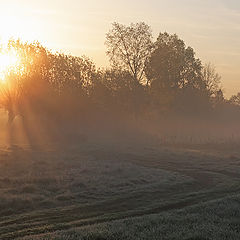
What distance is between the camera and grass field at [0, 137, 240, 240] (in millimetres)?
18109

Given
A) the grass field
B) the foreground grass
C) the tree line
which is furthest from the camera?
the tree line

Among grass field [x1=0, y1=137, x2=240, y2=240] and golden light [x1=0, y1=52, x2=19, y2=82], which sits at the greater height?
golden light [x1=0, y1=52, x2=19, y2=82]

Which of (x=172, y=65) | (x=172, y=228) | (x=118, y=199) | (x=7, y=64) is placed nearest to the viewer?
(x=172, y=228)

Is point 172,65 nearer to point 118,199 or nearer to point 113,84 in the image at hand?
point 113,84

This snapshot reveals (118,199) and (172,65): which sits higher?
(172,65)

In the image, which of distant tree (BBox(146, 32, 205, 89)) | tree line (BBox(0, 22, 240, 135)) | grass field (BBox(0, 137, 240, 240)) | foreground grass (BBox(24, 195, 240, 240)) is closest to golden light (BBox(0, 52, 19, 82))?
tree line (BBox(0, 22, 240, 135))

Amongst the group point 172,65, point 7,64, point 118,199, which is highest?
point 7,64

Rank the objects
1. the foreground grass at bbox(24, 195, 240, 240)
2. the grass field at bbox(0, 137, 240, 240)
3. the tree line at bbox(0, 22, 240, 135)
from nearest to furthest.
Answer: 1. the foreground grass at bbox(24, 195, 240, 240)
2. the grass field at bbox(0, 137, 240, 240)
3. the tree line at bbox(0, 22, 240, 135)

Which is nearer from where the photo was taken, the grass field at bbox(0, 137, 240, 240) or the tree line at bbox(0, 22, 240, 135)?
the grass field at bbox(0, 137, 240, 240)

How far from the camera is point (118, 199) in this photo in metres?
26.9

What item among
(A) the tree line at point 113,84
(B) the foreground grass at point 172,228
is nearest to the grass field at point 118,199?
(B) the foreground grass at point 172,228

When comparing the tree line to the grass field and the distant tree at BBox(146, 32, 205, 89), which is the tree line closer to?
the distant tree at BBox(146, 32, 205, 89)

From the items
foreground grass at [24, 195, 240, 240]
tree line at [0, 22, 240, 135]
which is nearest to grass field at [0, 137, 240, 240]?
foreground grass at [24, 195, 240, 240]

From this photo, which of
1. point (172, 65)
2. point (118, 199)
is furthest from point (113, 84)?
point (118, 199)
